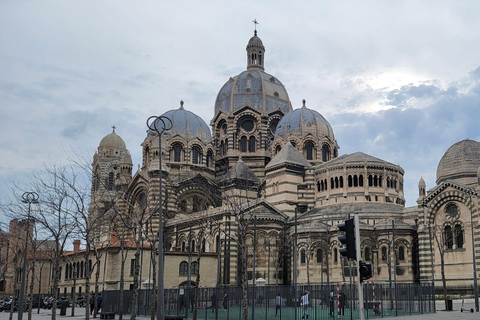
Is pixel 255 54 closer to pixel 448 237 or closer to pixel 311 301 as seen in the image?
pixel 448 237

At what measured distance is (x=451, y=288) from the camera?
49750mm

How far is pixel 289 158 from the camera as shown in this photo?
66.9 m

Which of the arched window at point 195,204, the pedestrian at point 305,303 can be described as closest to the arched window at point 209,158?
the arched window at point 195,204

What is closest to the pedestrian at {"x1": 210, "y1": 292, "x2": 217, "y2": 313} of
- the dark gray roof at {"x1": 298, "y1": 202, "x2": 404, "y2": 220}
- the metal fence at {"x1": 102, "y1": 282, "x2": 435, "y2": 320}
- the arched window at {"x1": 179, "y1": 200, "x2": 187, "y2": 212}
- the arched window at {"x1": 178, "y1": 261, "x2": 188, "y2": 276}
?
the metal fence at {"x1": 102, "y1": 282, "x2": 435, "y2": 320}

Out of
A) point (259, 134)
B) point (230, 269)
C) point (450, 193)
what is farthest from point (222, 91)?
point (450, 193)

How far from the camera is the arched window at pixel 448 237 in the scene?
51.2 meters

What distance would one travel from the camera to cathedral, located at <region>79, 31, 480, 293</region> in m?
51.0

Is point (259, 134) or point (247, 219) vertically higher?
point (259, 134)

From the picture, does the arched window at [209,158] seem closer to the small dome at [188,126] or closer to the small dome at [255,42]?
the small dome at [188,126]

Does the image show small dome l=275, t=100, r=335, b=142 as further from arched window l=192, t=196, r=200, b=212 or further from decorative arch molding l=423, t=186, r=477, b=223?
decorative arch molding l=423, t=186, r=477, b=223

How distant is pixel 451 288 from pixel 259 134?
37775 mm

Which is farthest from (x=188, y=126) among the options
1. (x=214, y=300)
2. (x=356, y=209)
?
(x=214, y=300)

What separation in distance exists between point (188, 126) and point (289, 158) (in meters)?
17.5

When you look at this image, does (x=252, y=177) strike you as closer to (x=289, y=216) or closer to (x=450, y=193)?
(x=289, y=216)
